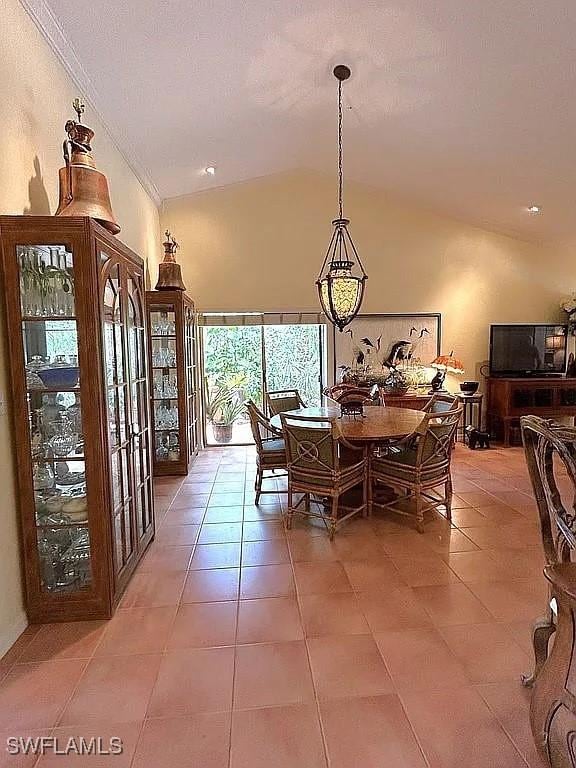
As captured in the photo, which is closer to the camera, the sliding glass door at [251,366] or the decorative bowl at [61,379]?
the decorative bowl at [61,379]

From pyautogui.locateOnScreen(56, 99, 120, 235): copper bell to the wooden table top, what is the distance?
2.22 m

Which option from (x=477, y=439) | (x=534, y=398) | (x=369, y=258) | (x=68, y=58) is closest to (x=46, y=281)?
(x=68, y=58)

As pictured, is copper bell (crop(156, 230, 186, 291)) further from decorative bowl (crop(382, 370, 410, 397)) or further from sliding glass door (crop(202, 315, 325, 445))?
decorative bowl (crop(382, 370, 410, 397))

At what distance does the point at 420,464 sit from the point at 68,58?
12.0ft

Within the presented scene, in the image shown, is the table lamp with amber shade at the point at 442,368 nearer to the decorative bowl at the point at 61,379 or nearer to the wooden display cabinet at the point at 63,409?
the wooden display cabinet at the point at 63,409

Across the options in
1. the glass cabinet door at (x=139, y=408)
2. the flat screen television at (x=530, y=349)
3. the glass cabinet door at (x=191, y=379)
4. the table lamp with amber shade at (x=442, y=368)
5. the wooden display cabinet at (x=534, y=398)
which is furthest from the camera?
the flat screen television at (x=530, y=349)

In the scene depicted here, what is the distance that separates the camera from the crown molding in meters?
2.60

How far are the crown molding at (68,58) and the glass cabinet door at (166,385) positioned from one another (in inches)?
65.2

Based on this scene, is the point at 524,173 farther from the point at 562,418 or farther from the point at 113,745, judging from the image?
the point at 113,745

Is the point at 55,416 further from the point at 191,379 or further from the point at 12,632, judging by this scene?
the point at 191,379

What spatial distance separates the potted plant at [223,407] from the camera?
22.5 feet

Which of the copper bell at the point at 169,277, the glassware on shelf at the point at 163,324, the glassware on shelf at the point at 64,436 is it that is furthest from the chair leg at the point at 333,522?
the copper bell at the point at 169,277

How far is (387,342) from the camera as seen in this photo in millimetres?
6852

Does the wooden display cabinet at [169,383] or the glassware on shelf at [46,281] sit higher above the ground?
the glassware on shelf at [46,281]
